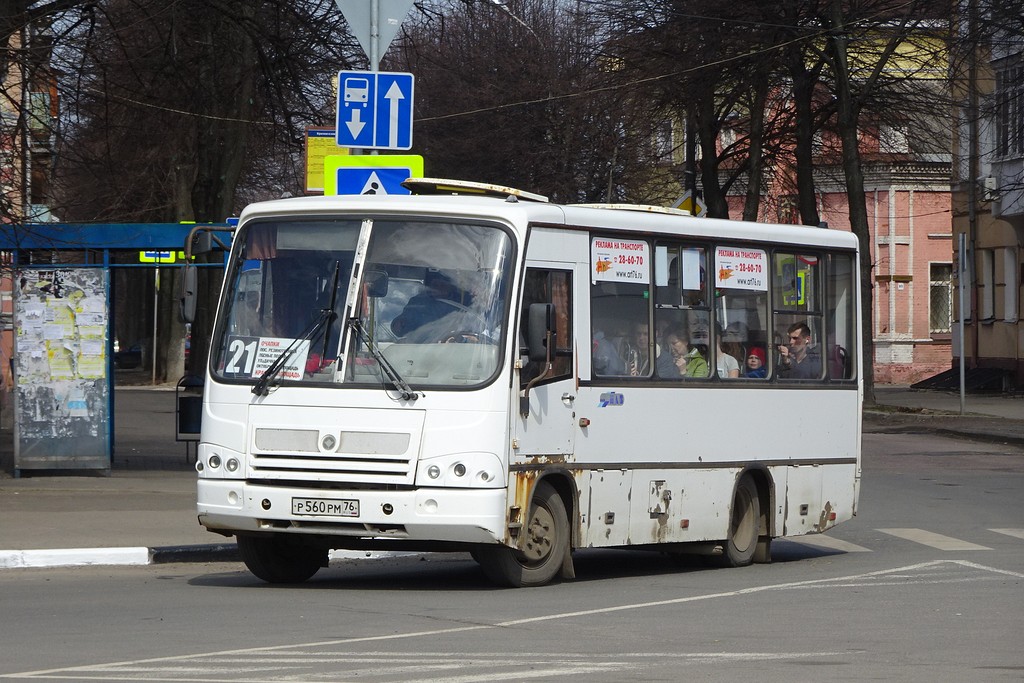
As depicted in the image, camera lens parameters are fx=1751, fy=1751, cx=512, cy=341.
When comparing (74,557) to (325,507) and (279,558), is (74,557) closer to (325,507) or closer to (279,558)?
(279,558)

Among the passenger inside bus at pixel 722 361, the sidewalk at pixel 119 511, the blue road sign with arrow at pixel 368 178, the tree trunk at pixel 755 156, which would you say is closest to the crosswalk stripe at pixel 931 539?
the passenger inside bus at pixel 722 361

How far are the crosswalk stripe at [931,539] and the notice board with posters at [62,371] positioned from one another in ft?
28.6

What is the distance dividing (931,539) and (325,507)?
6558 mm

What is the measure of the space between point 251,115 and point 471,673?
25972mm

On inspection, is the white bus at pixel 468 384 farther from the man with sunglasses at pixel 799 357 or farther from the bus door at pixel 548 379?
the man with sunglasses at pixel 799 357

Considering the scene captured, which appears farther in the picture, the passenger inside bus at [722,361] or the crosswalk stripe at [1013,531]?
the crosswalk stripe at [1013,531]

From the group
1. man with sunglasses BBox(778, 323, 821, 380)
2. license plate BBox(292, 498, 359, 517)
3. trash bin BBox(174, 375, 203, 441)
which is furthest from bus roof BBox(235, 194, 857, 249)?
trash bin BBox(174, 375, 203, 441)

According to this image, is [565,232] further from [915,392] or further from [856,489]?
[915,392]

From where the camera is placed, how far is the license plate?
10.7 m

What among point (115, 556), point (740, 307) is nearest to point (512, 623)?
point (115, 556)

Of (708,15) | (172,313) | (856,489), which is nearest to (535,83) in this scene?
(172,313)

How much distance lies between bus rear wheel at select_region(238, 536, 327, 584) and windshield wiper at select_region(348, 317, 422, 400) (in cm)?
150

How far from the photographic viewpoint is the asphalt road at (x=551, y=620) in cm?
788

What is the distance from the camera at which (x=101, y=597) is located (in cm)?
1091
